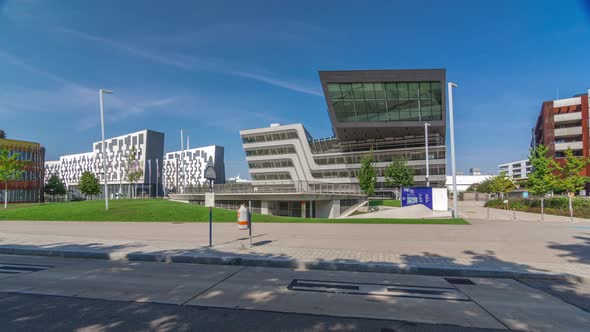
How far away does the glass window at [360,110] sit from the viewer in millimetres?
57688

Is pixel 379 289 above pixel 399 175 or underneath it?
underneath

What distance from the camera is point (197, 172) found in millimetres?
116312

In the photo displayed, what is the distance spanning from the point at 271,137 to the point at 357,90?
32553mm

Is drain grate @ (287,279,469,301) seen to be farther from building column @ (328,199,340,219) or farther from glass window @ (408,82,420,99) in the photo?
glass window @ (408,82,420,99)

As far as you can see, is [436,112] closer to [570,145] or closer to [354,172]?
[354,172]

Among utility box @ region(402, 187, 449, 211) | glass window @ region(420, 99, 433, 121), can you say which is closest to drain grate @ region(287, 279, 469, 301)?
utility box @ region(402, 187, 449, 211)

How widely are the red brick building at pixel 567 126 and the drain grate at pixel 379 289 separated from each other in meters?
76.3

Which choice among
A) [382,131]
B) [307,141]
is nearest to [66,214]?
[382,131]

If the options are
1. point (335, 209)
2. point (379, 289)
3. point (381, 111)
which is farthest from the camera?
point (381, 111)

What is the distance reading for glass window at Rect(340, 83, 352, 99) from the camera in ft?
182

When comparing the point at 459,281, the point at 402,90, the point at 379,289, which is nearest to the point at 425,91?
the point at 402,90

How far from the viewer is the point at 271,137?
8350 cm

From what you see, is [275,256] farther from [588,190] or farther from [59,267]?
[588,190]

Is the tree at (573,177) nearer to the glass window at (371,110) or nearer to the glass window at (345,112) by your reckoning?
the glass window at (371,110)
